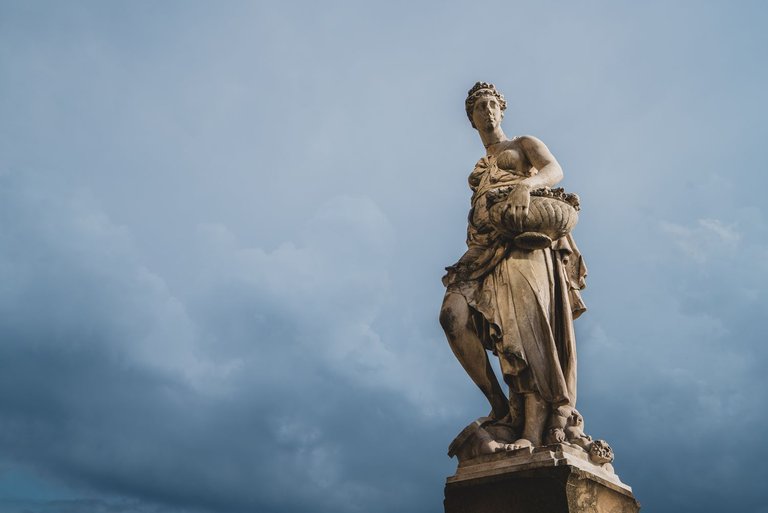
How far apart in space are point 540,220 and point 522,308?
837 millimetres

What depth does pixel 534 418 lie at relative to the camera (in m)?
6.36

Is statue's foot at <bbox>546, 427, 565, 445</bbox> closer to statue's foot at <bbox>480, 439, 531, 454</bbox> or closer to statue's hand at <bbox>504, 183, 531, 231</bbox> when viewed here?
statue's foot at <bbox>480, 439, 531, 454</bbox>

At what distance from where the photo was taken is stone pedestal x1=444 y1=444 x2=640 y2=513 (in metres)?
5.58

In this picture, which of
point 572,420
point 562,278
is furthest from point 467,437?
point 562,278

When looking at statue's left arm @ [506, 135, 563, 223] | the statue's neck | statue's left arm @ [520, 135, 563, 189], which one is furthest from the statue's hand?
the statue's neck

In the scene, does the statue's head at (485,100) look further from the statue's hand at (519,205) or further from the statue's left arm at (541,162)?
the statue's hand at (519,205)

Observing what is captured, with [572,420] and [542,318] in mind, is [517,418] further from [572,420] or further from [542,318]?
[542,318]

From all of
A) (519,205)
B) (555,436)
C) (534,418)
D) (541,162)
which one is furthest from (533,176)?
(555,436)

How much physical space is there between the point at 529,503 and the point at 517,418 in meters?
1.01

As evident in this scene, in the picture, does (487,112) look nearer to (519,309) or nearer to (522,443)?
(519,309)

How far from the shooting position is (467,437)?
21.0ft

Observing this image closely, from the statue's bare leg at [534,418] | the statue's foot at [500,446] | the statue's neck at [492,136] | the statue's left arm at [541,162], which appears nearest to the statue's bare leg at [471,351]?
the statue's bare leg at [534,418]

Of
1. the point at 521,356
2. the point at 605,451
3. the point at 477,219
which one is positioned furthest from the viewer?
the point at 477,219

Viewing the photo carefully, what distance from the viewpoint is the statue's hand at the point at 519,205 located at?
6.75m
